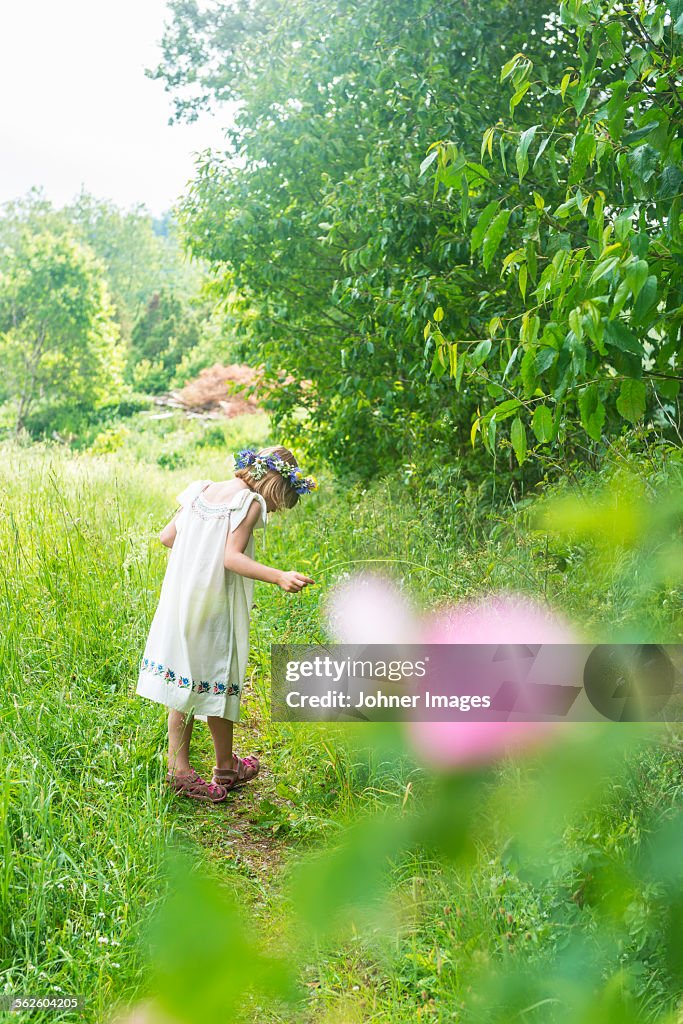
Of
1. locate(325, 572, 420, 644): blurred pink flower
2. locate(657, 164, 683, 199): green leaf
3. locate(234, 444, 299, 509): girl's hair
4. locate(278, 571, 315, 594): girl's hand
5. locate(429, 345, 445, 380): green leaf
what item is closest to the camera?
locate(325, 572, 420, 644): blurred pink flower

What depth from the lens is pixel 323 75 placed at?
525 centimetres

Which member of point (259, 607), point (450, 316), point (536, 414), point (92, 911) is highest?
point (536, 414)

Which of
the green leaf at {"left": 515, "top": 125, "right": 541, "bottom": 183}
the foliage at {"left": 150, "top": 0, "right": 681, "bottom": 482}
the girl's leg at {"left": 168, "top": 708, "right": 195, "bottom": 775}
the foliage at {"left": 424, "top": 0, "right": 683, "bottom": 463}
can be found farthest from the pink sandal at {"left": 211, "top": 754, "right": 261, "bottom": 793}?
the green leaf at {"left": 515, "top": 125, "right": 541, "bottom": 183}

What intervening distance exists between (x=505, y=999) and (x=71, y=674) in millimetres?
3312

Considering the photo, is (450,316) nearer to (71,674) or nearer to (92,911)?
(71,674)

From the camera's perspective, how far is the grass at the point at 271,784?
2.43 ft

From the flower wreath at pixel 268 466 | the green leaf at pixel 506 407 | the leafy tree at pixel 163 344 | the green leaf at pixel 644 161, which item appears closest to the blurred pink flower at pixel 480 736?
the green leaf at pixel 506 407

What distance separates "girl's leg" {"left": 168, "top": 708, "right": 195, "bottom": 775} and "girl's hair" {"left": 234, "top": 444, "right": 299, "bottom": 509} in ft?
2.76

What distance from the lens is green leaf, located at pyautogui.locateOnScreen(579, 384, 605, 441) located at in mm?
1416

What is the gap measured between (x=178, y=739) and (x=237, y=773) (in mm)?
282

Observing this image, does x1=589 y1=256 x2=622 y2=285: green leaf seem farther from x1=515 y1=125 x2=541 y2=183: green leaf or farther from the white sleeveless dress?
the white sleeveless dress

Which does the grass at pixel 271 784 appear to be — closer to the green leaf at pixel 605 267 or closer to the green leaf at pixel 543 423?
the green leaf at pixel 543 423

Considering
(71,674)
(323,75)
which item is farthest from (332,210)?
(71,674)

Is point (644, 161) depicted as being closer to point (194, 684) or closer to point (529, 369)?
point (529, 369)
